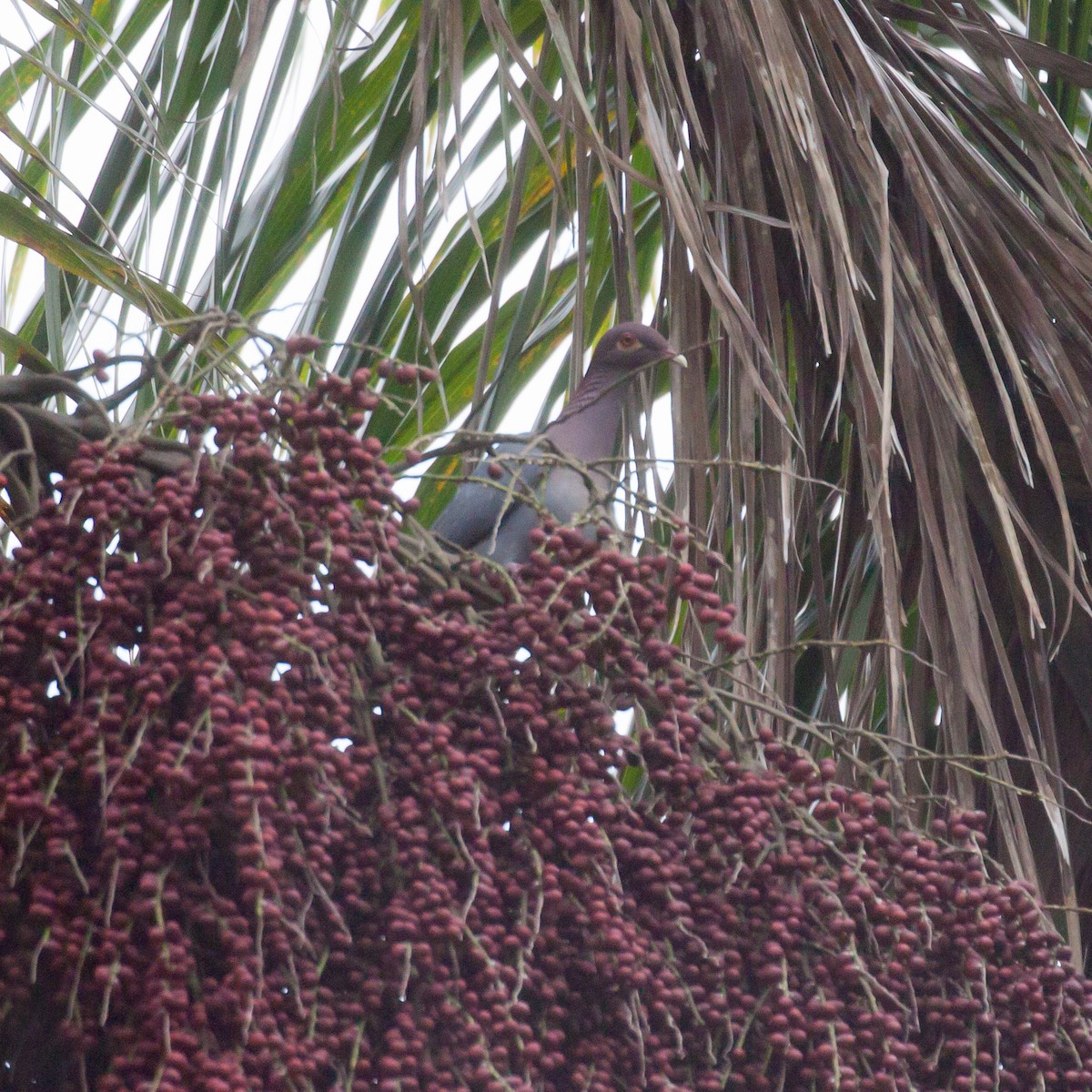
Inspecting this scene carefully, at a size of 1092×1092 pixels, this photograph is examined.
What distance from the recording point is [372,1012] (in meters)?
0.88

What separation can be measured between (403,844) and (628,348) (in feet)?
2.95

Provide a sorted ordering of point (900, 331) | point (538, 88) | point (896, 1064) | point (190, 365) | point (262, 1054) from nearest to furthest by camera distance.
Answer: point (262, 1054) < point (896, 1064) < point (190, 365) < point (538, 88) < point (900, 331)

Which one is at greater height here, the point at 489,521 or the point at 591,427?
the point at 591,427

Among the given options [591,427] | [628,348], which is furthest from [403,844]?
[628,348]

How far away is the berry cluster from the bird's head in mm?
615

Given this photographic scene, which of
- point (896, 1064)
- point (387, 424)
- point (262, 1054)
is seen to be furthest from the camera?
point (387, 424)

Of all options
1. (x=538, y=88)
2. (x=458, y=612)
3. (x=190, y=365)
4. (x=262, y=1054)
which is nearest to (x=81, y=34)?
(x=190, y=365)

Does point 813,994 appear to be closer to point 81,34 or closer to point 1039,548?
point 1039,548

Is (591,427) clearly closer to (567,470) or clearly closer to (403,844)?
(567,470)

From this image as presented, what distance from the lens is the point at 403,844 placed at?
897 mm

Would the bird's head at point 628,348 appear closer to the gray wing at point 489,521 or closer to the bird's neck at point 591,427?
the bird's neck at point 591,427

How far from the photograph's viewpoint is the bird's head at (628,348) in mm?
1656

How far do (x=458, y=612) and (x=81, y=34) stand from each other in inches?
20.9

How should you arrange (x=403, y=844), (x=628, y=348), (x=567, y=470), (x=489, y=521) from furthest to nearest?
(x=628, y=348) < (x=489, y=521) < (x=567, y=470) < (x=403, y=844)
